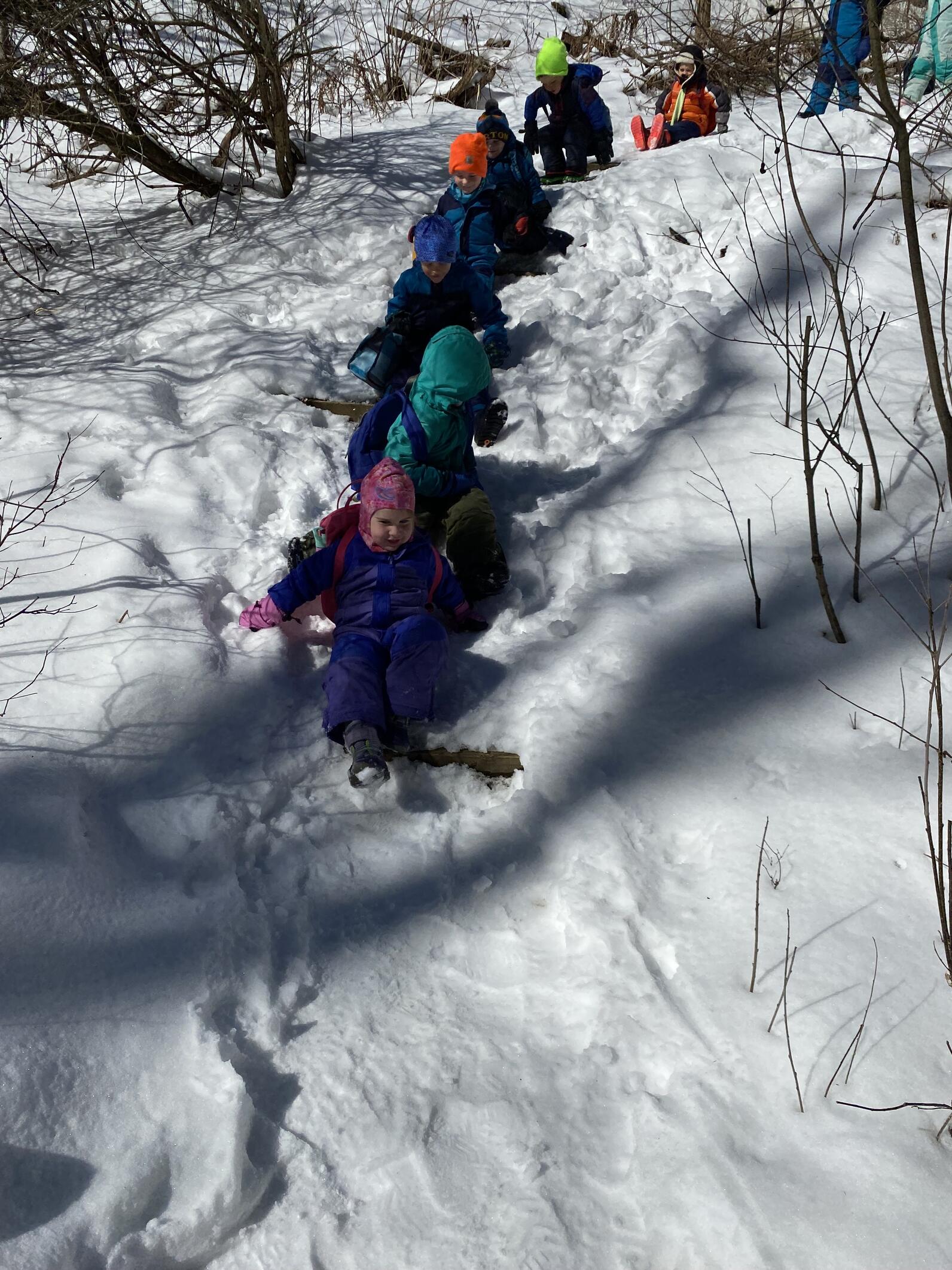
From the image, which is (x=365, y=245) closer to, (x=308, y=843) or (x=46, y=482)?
(x=46, y=482)

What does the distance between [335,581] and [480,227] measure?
12.1 feet

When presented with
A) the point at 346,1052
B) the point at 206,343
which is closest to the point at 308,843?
the point at 346,1052

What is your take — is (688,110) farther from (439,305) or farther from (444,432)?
(444,432)

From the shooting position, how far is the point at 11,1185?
1.74 meters

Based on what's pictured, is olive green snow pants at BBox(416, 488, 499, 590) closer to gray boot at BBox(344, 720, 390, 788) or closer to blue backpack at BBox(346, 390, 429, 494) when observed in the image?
blue backpack at BBox(346, 390, 429, 494)

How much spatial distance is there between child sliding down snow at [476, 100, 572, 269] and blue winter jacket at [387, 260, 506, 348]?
1.15 meters

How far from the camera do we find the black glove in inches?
294

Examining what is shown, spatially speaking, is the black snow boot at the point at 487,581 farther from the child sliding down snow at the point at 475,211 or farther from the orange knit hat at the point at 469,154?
the orange knit hat at the point at 469,154

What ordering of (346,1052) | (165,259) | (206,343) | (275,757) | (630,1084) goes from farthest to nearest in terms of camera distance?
1. (165,259)
2. (206,343)
3. (275,757)
4. (346,1052)
5. (630,1084)

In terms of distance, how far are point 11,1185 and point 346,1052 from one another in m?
0.73

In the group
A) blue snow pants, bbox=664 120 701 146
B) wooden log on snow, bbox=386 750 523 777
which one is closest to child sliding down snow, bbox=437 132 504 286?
blue snow pants, bbox=664 120 701 146

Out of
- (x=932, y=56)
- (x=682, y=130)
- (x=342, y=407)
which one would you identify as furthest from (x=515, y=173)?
(x=932, y=56)

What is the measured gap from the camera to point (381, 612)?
328 centimetres

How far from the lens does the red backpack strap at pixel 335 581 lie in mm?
3387
